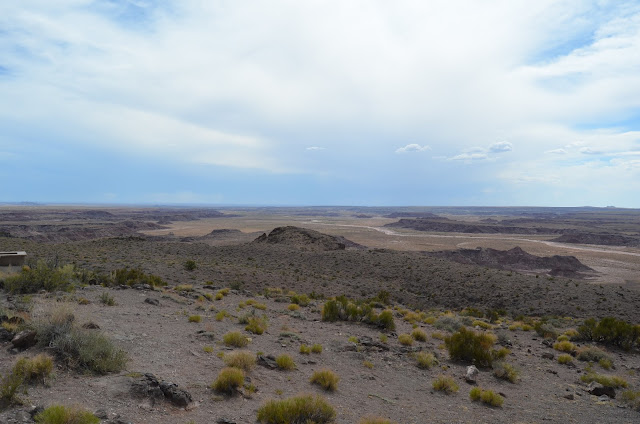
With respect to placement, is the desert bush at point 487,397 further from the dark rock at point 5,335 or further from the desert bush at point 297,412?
the dark rock at point 5,335

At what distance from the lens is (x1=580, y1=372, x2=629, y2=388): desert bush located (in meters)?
10.1

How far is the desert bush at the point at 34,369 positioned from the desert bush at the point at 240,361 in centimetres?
335

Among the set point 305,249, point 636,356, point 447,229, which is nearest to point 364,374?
point 636,356

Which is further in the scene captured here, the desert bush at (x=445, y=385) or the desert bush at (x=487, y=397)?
the desert bush at (x=445, y=385)

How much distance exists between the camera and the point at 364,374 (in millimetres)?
9609

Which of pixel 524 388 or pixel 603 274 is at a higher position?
pixel 524 388

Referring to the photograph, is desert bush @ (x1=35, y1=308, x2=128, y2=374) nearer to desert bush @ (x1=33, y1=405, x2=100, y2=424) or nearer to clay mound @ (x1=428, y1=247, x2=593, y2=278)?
desert bush @ (x1=33, y1=405, x2=100, y2=424)

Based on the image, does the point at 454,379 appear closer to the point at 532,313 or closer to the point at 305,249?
the point at 532,313

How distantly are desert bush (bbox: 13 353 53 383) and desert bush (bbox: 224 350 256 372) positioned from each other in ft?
11.0

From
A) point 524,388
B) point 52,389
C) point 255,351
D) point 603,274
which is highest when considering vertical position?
point 52,389

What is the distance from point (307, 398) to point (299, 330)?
6716 millimetres

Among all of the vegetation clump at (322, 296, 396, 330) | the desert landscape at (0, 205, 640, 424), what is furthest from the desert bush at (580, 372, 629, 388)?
the vegetation clump at (322, 296, 396, 330)

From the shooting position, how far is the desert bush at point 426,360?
10711 millimetres

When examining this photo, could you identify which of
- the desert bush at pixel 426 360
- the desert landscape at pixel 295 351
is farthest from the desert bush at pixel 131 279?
the desert bush at pixel 426 360
